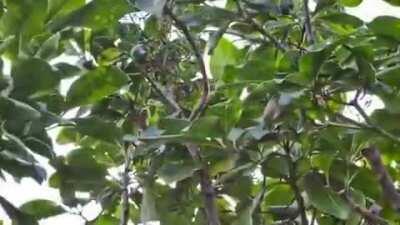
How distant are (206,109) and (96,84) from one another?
152 millimetres

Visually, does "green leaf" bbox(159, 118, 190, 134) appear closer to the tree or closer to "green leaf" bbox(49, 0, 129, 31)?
the tree

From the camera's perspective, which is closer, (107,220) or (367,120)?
(367,120)

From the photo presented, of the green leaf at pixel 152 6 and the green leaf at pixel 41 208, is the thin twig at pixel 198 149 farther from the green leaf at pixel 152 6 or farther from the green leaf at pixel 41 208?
the green leaf at pixel 41 208

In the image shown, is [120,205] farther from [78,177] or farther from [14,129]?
[14,129]

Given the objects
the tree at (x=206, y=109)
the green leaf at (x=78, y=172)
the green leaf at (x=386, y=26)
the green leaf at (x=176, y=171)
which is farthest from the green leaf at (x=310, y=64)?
the green leaf at (x=78, y=172)

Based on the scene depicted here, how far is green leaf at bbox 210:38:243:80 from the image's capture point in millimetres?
1171

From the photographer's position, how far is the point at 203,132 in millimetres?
976

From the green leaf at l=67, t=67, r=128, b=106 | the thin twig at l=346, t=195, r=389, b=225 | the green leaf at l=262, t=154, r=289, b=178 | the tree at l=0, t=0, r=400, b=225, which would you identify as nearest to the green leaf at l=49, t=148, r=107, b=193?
the tree at l=0, t=0, r=400, b=225

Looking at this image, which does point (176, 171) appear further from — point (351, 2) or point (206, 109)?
point (351, 2)

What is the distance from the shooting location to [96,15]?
1.04 meters

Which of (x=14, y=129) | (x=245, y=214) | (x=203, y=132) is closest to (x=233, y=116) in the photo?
(x=203, y=132)

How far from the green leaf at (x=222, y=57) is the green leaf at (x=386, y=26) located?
Answer: 23 cm

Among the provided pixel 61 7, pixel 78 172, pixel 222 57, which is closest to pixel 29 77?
pixel 61 7

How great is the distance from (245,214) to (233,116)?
0.52 ft
